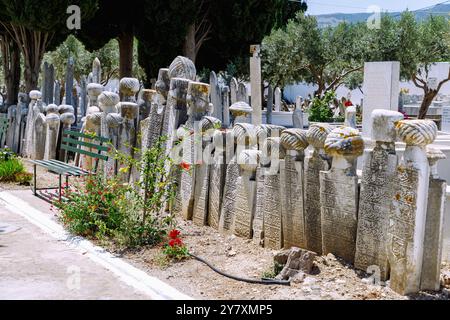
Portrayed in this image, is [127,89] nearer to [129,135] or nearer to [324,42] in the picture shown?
[129,135]

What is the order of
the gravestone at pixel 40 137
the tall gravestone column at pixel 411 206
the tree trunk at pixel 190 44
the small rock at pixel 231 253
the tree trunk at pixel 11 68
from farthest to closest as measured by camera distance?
the tree trunk at pixel 11 68
the tree trunk at pixel 190 44
the gravestone at pixel 40 137
the small rock at pixel 231 253
the tall gravestone column at pixel 411 206

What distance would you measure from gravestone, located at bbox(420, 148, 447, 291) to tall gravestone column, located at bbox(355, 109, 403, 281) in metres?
0.30

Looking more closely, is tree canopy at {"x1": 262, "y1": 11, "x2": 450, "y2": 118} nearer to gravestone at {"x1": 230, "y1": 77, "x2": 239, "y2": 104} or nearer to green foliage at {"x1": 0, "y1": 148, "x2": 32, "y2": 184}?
gravestone at {"x1": 230, "y1": 77, "x2": 239, "y2": 104}

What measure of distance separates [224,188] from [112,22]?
17.6 meters

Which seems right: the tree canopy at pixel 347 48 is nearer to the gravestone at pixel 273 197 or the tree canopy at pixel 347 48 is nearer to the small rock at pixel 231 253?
the gravestone at pixel 273 197

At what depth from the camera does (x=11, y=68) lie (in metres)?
24.3

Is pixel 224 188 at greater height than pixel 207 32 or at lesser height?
lesser

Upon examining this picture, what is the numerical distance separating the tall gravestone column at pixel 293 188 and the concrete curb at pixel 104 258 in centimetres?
141

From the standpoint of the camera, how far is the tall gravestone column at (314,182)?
5.71 metres

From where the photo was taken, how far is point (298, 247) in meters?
Result: 5.95

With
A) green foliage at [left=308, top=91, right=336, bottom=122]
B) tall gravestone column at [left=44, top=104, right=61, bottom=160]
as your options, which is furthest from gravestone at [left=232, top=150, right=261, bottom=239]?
green foliage at [left=308, top=91, right=336, bottom=122]

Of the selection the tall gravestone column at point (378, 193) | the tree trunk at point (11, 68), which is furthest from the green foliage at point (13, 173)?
the tree trunk at point (11, 68)

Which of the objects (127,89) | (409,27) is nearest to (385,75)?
(127,89)

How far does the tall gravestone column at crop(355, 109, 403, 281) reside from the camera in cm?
499
